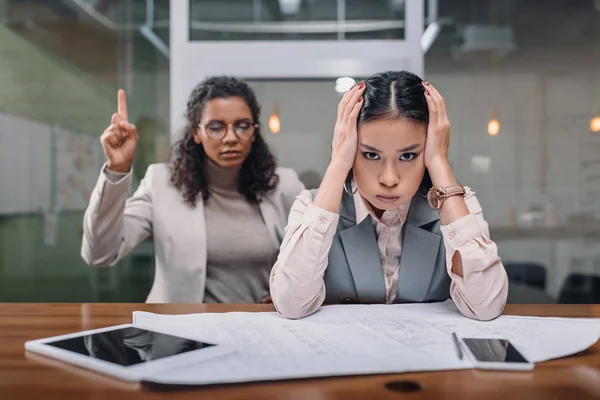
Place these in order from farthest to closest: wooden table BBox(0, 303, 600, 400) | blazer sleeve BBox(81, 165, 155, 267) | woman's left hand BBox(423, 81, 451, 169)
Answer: blazer sleeve BBox(81, 165, 155, 267), woman's left hand BBox(423, 81, 451, 169), wooden table BBox(0, 303, 600, 400)

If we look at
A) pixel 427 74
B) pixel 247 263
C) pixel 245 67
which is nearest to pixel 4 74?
pixel 245 67

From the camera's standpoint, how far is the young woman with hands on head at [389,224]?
1230 mm

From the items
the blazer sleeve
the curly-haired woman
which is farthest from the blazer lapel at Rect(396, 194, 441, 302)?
the blazer sleeve

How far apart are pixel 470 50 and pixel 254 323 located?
94.6 inches

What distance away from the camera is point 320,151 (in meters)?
2.96

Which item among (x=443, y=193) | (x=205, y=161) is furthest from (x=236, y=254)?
(x=443, y=193)

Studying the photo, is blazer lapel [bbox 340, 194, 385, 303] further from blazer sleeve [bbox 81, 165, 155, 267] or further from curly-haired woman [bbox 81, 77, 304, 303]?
→ blazer sleeve [bbox 81, 165, 155, 267]

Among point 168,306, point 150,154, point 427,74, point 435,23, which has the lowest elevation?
point 168,306

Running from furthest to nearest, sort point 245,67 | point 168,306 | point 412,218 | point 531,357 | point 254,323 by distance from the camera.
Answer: point 245,67 < point 412,218 < point 168,306 < point 254,323 < point 531,357

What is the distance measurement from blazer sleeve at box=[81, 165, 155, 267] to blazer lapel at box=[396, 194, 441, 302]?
2.98 feet

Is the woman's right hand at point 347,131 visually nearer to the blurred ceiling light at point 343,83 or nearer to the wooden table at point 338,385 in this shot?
the wooden table at point 338,385

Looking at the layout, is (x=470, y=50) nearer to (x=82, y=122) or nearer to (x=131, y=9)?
(x=131, y=9)

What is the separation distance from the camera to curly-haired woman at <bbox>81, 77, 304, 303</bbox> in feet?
6.30

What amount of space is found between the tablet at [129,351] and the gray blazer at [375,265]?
1.96ft
